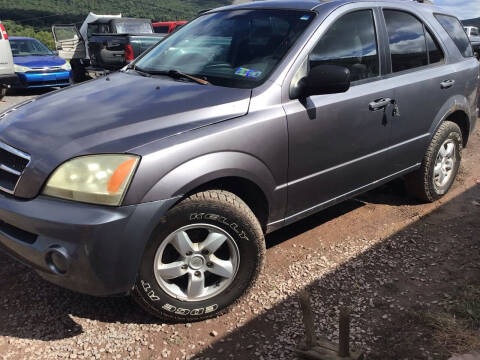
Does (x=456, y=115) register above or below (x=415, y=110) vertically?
below

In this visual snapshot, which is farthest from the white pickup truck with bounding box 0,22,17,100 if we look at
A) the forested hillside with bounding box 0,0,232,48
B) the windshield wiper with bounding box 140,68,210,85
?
the forested hillside with bounding box 0,0,232,48

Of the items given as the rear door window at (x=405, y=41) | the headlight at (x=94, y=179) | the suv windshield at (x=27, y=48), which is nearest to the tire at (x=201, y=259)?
the headlight at (x=94, y=179)

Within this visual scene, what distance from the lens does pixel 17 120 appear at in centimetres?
267

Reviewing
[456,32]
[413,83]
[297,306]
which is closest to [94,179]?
[297,306]

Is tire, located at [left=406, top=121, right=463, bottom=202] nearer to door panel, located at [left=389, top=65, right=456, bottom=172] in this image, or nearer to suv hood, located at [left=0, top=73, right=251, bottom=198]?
door panel, located at [left=389, top=65, right=456, bottom=172]

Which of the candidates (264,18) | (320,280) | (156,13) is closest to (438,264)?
(320,280)

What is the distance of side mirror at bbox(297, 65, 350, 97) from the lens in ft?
8.76

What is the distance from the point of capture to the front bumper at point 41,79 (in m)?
10.5

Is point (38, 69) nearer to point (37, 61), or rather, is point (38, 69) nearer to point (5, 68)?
point (37, 61)

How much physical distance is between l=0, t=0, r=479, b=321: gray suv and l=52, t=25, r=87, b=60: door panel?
44.1 feet

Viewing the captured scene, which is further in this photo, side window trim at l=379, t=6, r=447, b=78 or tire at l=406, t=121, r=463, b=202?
tire at l=406, t=121, r=463, b=202

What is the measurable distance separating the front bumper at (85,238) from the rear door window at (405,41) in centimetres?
230

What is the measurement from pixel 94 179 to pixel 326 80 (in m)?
1.45

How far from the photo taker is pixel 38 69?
10.7 meters
